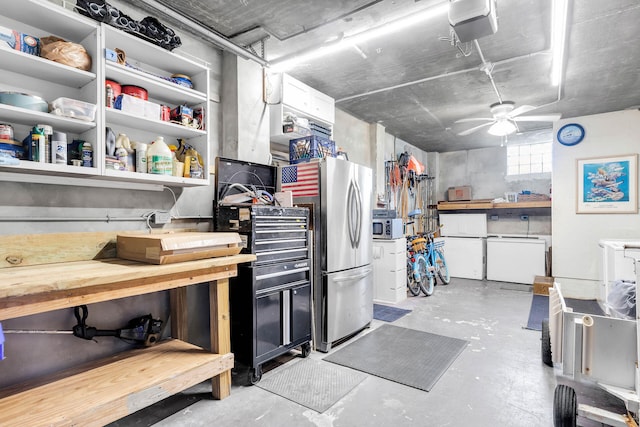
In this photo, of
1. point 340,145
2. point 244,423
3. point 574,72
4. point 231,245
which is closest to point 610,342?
point 244,423

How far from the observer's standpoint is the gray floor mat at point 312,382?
7.33ft

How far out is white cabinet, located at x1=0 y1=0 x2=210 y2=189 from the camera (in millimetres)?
1829

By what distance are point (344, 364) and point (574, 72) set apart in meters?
4.20

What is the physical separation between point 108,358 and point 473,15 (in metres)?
3.33

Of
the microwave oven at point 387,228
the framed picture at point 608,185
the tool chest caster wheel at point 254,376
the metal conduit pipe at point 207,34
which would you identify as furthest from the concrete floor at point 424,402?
the framed picture at point 608,185

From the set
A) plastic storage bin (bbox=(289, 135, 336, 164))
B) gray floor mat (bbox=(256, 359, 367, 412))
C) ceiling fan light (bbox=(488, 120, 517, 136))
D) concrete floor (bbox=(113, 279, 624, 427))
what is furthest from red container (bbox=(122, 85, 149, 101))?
ceiling fan light (bbox=(488, 120, 517, 136))

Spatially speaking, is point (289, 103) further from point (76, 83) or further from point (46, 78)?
point (46, 78)

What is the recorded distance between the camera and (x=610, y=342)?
6.06 ft

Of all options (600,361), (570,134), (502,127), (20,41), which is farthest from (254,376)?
(570,134)

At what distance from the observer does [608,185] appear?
16.7 feet

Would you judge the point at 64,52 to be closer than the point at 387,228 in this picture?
Yes

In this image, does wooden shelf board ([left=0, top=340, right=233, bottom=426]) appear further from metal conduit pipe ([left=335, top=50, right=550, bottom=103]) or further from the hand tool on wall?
metal conduit pipe ([left=335, top=50, right=550, bottom=103])

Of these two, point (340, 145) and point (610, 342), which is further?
point (340, 145)

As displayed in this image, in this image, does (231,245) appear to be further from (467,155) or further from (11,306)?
(467,155)
